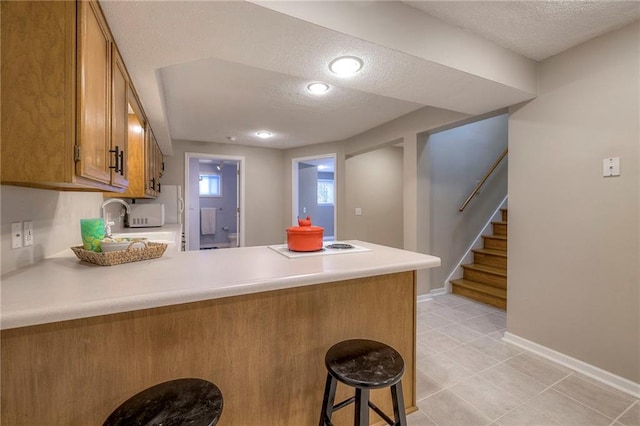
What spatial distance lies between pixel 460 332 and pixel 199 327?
2507 millimetres

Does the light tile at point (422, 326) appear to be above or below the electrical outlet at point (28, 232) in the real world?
below

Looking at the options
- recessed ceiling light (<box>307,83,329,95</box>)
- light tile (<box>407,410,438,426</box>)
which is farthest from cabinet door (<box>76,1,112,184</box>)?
light tile (<box>407,410,438,426</box>)

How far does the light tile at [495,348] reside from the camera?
7.38ft

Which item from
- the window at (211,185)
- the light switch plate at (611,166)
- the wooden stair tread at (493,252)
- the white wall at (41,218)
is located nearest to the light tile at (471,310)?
the wooden stair tread at (493,252)

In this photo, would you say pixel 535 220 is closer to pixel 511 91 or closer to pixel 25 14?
pixel 511 91

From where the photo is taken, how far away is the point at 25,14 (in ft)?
3.27

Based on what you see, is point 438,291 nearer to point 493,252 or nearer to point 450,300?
point 450,300

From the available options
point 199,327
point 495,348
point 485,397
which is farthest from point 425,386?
point 199,327

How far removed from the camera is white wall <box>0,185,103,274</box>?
1121 millimetres

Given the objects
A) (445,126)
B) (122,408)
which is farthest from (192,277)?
(445,126)

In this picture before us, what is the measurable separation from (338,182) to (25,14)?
3.99m

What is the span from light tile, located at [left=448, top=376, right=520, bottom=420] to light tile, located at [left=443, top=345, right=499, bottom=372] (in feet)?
0.52

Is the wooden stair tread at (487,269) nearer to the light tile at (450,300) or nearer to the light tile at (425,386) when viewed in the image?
the light tile at (450,300)

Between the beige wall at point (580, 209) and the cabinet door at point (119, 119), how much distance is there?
9.77 ft
